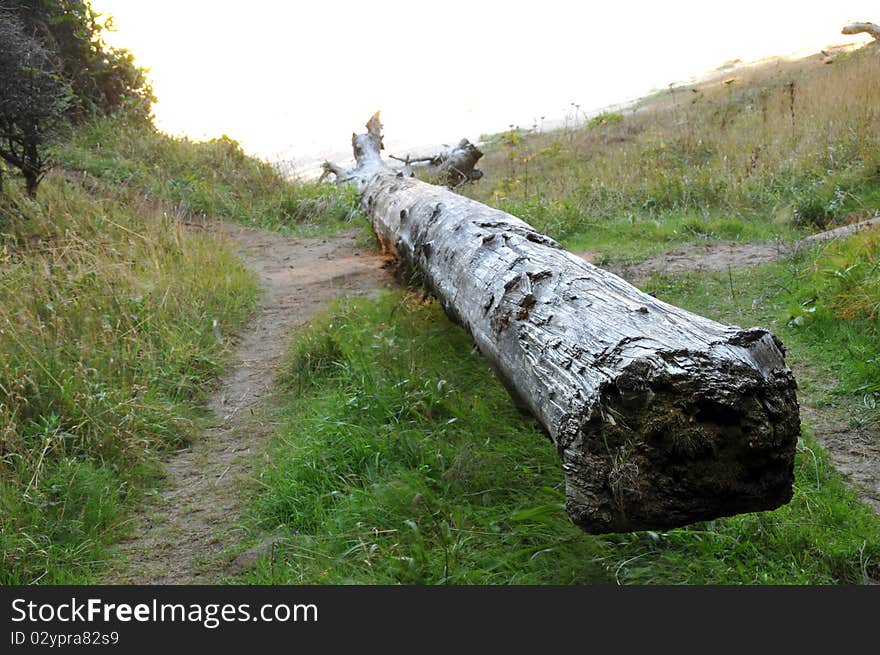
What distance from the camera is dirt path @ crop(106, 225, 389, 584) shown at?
9.98 ft

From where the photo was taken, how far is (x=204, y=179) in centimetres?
1066

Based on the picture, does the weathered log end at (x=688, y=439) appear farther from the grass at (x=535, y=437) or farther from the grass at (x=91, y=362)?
the grass at (x=91, y=362)

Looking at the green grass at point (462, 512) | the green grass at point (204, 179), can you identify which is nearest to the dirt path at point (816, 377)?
the green grass at point (462, 512)

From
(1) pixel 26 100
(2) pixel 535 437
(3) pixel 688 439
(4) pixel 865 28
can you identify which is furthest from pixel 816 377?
(4) pixel 865 28

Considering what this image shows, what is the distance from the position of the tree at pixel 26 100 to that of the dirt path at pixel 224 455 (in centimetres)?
238

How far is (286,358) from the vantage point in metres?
5.20

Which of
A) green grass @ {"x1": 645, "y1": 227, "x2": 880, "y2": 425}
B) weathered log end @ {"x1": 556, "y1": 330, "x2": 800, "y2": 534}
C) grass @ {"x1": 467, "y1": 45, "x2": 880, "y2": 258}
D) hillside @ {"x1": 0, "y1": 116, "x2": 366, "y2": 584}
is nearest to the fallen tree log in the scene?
weathered log end @ {"x1": 556, "y1": 330, "x2": 800, "y2": 534}

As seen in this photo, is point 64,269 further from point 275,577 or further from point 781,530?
point 781,530

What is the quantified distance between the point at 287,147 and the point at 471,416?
63.3 ft

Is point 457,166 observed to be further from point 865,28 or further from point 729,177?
point 865,28

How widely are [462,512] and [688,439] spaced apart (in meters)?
1.03

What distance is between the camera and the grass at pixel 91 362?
10.3 feet

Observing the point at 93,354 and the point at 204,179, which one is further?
the point at 204,179
